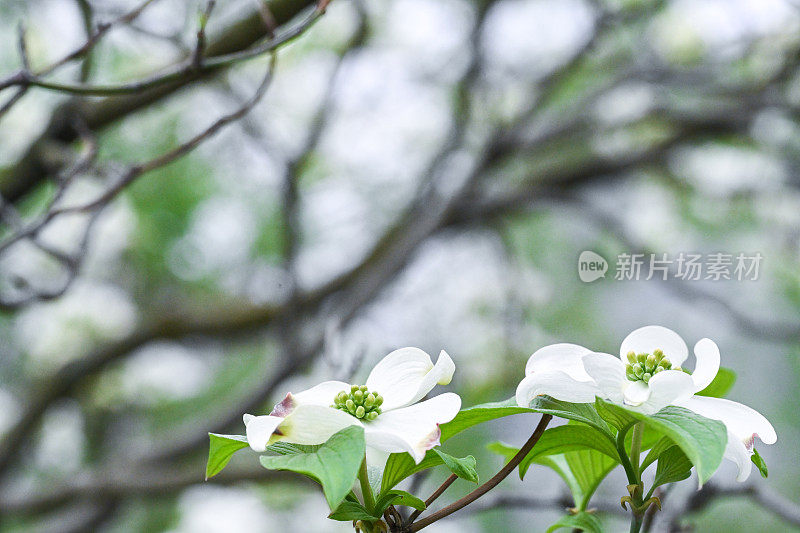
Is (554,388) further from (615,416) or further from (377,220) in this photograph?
(377,220)

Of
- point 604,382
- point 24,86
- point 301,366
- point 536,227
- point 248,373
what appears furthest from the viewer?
point 536,227

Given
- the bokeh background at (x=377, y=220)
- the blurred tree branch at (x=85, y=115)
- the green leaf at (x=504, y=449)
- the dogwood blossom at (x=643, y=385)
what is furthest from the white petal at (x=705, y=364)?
the bokeh background at (x=377, y=220)

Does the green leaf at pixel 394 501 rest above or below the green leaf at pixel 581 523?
above

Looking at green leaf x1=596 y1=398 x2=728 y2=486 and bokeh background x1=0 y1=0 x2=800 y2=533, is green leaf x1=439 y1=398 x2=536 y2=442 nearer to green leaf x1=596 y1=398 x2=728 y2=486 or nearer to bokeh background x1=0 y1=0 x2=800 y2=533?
green leaf x1=596 y1=398 x2=728 y2=486

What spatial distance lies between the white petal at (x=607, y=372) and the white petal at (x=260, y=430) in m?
0.12

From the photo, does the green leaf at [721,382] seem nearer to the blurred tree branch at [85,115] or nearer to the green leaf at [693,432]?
the green leaf at [693,432]

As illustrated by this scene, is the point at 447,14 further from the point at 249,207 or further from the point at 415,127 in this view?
the point at 249,207

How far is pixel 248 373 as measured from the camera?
243 centimetres

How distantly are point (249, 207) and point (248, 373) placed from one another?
24.1 inches

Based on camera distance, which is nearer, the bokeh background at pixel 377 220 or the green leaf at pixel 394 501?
the green leaf at pixel 394 501

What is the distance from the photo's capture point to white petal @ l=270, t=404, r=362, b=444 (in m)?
0.26

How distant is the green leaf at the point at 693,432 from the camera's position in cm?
24

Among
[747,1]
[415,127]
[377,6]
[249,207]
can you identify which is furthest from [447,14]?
[249,207]

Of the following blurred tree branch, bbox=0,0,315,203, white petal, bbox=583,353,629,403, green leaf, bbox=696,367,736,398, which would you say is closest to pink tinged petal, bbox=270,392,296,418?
white petal, bbox=583,353,629,403
